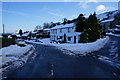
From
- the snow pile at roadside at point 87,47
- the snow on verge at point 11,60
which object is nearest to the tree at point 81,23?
the snow pile at roadside at point 87,47

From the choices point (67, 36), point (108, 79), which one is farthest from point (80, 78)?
point (67, 36)

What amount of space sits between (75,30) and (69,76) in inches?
1359

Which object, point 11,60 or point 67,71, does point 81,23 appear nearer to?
point 11,60

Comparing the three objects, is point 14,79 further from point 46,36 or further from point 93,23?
point 46,36

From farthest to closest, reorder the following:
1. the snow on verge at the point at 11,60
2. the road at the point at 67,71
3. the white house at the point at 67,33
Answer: the white house at the point at 67,33
the snow on verge at the point at 11,60
the road at the point at 67,71

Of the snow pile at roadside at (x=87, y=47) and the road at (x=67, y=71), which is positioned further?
the snow pile at roadside at (x=87, y=47)

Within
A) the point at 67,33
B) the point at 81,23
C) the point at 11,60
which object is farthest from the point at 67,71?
the point at 67,33

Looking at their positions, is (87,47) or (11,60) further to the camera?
(87,47)

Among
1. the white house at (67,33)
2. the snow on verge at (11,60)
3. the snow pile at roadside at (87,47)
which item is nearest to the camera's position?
the snow on verge at (11,60)

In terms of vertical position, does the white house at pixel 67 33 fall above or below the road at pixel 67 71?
above

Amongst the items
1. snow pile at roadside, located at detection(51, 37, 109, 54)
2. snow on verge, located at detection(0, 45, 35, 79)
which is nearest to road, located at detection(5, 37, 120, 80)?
snow on verge, located at detection(0, 45, 35, 79)

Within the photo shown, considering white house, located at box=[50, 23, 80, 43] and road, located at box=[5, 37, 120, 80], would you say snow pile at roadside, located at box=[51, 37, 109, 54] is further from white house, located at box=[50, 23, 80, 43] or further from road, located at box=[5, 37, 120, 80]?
white house, located at box=[50, 23, 80, 43]

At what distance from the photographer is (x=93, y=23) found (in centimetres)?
2544

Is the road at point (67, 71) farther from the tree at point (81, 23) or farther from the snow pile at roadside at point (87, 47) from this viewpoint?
the tree at point (81, 23)
